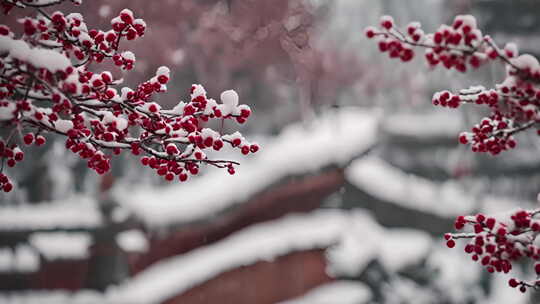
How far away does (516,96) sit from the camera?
91 cm

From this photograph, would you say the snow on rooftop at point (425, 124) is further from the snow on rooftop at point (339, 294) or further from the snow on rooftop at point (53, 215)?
the snow on rooftop at point (53, 215)

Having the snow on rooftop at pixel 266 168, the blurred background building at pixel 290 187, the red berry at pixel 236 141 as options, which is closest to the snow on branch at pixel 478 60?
the red berry at pixel 236 141

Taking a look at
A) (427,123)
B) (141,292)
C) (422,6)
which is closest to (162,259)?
(141,292)

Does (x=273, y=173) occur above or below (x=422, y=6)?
below

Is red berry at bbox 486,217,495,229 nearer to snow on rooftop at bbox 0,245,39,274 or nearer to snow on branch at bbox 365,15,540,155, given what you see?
snow on branch at bbox 365,15,540,155

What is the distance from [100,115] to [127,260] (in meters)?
1.81

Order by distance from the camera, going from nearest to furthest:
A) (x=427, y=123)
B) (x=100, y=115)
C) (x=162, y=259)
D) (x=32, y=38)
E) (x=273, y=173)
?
(x=32, y=38) → (x=100, y=115) → (x=162, y=259) → (x=273, y=173) → (x=427, y=123)

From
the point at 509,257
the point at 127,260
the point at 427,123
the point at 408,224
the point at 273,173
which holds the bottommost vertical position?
the point at 509,257

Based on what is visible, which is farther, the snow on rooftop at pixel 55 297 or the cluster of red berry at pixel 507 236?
the snow on rooftop at pixel 55 297

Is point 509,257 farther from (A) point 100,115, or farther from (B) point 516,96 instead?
(A) point 100,115

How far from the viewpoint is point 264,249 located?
3.08m

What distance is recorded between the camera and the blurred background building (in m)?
2.54

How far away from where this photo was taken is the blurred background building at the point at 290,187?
2537 mm

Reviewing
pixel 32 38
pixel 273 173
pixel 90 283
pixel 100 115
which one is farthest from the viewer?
pixel 273 173
